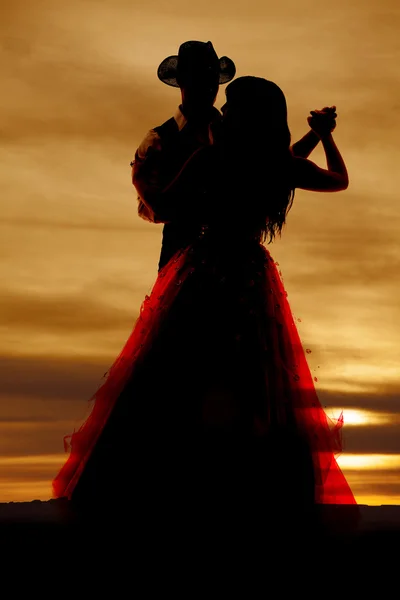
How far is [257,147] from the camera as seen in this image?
565cm

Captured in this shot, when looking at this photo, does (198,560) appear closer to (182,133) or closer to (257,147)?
(257,147)

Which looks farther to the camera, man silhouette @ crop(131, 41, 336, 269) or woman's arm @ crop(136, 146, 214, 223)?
man silhouette @ crop(131, 41, 336, 269)

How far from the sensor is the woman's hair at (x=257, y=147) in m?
5.59

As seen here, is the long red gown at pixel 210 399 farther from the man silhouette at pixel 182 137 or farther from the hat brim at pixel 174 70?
the hat brim at pixel 174 70

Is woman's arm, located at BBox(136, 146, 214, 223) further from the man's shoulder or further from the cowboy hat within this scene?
the cowboy hat

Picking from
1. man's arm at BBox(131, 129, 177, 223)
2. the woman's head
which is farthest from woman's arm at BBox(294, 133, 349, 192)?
man's arm at BBox(131, 129, 177, 223)

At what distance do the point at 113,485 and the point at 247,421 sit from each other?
717 mm

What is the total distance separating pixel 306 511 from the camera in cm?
559

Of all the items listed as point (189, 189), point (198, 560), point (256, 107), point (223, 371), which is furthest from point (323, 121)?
point (198, 560)

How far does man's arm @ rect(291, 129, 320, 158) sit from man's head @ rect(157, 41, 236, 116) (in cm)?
58

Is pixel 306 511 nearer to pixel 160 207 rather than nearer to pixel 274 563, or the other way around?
pixel 274 563

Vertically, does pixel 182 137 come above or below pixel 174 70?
below

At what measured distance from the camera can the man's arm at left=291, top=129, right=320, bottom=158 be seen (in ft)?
19.7

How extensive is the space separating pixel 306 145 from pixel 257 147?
1.57ft
